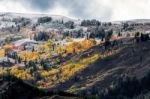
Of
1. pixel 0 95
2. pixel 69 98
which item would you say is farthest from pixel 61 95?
pixel 0 95

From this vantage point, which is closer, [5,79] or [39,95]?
[39,95]

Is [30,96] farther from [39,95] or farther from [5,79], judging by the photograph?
[5,79]

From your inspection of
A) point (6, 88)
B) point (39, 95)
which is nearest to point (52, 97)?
point (39, 95)

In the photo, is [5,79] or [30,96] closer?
[30,96]

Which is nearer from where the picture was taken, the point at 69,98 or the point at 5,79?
the point at 69,98

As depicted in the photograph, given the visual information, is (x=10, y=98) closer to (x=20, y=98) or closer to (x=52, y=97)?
(x=20, y=98)

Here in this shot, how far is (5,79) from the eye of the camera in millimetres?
167250

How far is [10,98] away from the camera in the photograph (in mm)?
159375

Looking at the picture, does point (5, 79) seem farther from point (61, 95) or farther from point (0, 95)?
point (61, 95)

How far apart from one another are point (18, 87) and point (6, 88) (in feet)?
12.8

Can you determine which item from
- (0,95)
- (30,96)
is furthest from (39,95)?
(0,95)

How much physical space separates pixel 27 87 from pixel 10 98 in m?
6.34

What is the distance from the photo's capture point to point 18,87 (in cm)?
16025

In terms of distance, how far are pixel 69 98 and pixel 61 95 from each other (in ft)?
27.6
